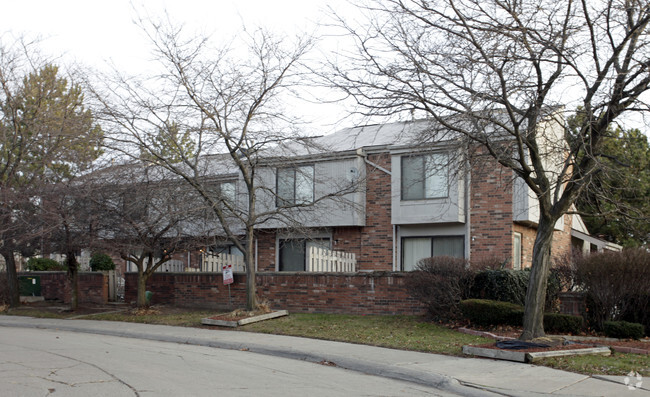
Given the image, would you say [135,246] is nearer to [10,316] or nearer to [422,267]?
[10,316]

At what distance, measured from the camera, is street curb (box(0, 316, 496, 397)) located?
8.85 metres

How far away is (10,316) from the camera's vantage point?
65.2 ft

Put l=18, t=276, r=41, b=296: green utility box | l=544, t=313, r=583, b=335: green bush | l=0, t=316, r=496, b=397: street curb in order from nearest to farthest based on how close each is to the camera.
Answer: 1. l=0, t=316, r=496, b=397: street curb
2. l=544, t=313, r=583, b=335: green bush
3. l=18, t=276, r=41, b=296: green utility box

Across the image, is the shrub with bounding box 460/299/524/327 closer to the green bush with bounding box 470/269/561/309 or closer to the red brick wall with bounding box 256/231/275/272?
the green bush with bounding box 470/269/561/309

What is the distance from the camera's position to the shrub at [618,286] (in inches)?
495

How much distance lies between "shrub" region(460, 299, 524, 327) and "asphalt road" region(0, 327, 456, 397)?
4634mm

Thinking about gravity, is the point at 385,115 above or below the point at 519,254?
above

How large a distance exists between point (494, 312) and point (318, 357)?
446 centimetres

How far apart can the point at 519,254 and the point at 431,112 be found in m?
11.8

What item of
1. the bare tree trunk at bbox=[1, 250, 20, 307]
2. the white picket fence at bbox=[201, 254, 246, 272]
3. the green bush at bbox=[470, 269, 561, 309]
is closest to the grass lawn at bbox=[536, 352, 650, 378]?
the green bush at bbox=[470, 269, 561, 309]

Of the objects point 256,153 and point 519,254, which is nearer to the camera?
point 256,153

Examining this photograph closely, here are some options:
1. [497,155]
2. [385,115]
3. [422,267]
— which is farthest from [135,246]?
[497,155]

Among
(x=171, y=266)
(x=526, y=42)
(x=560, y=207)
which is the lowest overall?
(x=171, y=266)

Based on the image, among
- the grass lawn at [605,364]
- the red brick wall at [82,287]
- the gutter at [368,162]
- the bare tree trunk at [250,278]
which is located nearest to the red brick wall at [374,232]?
the gutter at [368,162]
